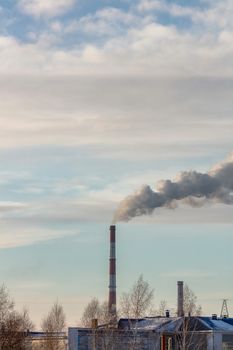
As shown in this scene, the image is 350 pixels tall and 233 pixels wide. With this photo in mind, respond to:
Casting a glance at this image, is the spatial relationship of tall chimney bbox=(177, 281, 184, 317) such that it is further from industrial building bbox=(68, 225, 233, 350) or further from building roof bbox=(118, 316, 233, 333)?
building roof bbox=(118, 316, 233, 333)

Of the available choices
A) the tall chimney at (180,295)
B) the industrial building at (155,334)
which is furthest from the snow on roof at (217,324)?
the tall chimney at (180,295)

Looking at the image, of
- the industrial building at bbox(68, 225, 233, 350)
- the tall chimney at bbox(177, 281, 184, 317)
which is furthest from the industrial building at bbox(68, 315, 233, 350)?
the tall chimney at bbox(177, 281, 184, 317)

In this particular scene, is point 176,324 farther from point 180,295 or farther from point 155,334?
point 180,295

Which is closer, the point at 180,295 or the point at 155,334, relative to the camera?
the point at 155,334

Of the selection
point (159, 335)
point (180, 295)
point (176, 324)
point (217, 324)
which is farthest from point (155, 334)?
point (180, 295)

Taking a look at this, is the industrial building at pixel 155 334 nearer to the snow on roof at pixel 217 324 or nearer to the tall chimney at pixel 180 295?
the snow on roof at pixel 217 324

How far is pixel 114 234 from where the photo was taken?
95688 mm

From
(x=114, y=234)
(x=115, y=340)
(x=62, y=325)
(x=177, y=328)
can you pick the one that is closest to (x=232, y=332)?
(x=177, y=328)

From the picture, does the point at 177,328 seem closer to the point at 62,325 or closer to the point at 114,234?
the point at 114,234

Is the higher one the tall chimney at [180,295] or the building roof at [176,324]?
the tall chimney at [180,295]

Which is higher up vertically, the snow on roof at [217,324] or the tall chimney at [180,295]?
the tall chimney at [180,295]

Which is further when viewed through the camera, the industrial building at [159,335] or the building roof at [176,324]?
the building roof at [176,324]

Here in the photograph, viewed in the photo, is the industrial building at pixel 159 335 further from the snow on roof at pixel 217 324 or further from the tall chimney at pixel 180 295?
the tall chimney at pixel 180 295

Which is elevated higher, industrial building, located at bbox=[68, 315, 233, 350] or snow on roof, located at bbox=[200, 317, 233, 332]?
snow on roof, located at bbox=[200, 317, 233, 332]
